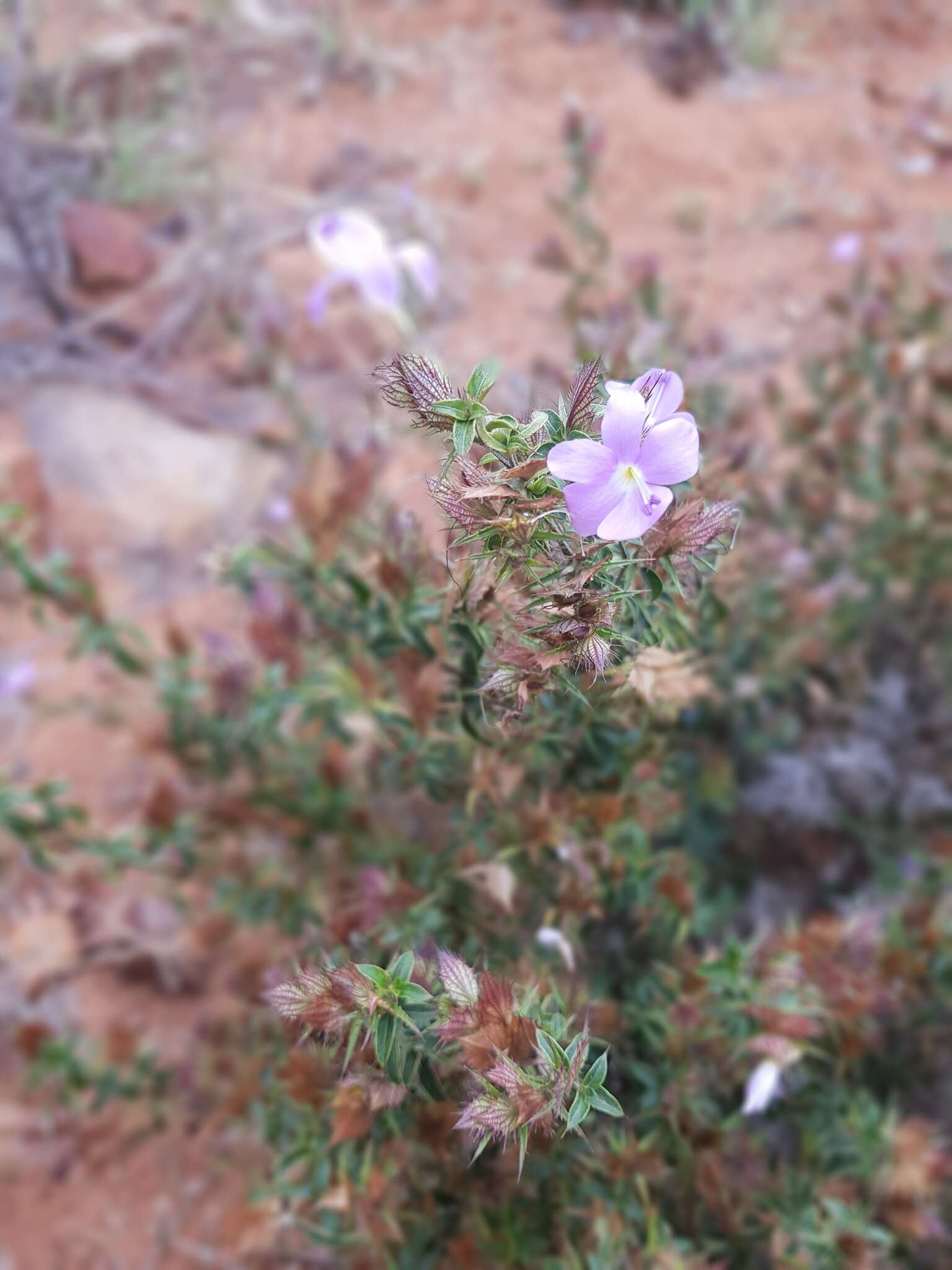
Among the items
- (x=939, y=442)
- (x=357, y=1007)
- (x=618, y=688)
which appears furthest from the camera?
(x=939, y=442)

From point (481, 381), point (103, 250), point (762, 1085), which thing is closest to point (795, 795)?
point (762, 1085)

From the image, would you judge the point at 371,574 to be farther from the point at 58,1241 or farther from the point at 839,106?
the point at 839,106

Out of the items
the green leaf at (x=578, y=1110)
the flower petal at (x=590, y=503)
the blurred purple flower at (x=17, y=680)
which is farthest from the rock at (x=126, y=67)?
the green leaf at (x=578, y=1110)

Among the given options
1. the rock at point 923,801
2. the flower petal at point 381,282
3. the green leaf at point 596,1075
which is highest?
the green leaf at point 596,1075

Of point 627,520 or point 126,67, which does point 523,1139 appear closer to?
point 627,520

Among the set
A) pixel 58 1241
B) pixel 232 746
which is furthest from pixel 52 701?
pixel 58 1241

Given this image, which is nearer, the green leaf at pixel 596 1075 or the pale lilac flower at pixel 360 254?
the green leaf at pixel 596 1075

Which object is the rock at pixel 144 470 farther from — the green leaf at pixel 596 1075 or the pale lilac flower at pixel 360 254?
the green leaf at pixel 596 1075
